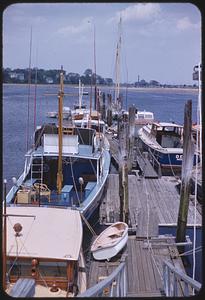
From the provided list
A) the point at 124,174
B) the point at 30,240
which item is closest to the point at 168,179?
the point at 124,174

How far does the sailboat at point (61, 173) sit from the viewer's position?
25.9 ft

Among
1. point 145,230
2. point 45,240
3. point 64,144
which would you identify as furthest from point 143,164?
point 45,240

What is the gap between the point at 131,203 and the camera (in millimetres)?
10188

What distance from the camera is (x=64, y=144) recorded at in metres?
9.41

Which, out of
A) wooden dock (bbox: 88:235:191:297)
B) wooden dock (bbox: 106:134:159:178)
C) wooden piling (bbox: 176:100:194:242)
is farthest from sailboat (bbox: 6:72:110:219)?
wooden dock (bbox: 106:134:159:178)

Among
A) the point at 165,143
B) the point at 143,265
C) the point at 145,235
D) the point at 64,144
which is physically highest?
the point at 64,144

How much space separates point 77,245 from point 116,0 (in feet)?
11.1

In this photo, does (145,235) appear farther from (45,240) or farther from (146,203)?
(45,240)

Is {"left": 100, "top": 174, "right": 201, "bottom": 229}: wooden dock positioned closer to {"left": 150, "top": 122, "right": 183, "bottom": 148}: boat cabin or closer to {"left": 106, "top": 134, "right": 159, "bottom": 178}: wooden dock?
{"left": 106, "top": 134, "right": 159, "bottom": 178}: wooden dock

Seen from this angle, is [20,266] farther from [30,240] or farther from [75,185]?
[75,185]

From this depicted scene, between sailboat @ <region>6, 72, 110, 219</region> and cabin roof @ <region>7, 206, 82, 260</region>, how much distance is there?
1544 millimetres

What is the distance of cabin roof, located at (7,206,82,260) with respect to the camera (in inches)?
193

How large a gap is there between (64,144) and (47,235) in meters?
4.30

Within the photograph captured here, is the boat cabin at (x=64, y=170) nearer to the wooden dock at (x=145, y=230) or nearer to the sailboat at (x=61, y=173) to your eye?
the sailboat at (x=61, y=173)
